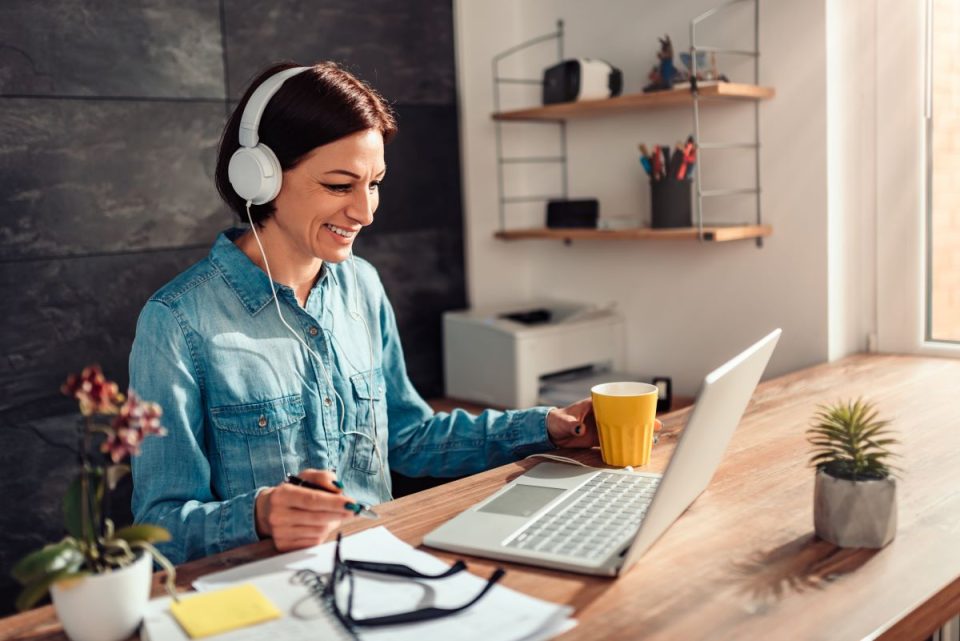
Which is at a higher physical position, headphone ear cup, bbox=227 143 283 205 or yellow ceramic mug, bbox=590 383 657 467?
headphone ear cup, bbox=227 143 283 205

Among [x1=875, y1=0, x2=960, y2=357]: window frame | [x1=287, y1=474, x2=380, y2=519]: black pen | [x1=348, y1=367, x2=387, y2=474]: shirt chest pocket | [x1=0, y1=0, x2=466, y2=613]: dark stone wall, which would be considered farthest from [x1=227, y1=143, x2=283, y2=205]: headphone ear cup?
[x1=875, y1=0, x2=960, y2=357]: window frame

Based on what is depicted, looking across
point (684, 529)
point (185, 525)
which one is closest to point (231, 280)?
point (185, 525)

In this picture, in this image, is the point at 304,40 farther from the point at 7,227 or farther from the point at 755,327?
the point at 755,327

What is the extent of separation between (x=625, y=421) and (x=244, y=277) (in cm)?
57

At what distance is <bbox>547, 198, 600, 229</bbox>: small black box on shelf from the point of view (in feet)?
7.88

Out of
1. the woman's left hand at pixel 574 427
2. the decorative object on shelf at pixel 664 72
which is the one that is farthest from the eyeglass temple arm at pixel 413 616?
the decorative object on shelf at pixel 664 72

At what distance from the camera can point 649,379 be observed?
7.91 ft

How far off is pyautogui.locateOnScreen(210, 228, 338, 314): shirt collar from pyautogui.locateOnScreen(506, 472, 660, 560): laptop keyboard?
529 mm

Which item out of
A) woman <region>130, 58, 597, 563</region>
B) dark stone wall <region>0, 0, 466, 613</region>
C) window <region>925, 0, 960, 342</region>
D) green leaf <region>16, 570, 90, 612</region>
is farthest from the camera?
window <region>925, 0, 960, 342</region>

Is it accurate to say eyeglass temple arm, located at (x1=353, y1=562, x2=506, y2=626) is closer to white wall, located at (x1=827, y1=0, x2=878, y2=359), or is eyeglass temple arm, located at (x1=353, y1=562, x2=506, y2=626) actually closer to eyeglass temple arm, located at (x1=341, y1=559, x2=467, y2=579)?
eyeglass temple arm, located at (x1=341, y1=559, x2=467, y2=579)

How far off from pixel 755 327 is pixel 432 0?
117 cm

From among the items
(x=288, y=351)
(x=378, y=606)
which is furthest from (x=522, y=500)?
(x=288, y=351)

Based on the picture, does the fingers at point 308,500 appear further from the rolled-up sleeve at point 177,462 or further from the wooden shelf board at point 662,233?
the wooden shelf board at point 662,233

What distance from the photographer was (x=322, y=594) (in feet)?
2.99
